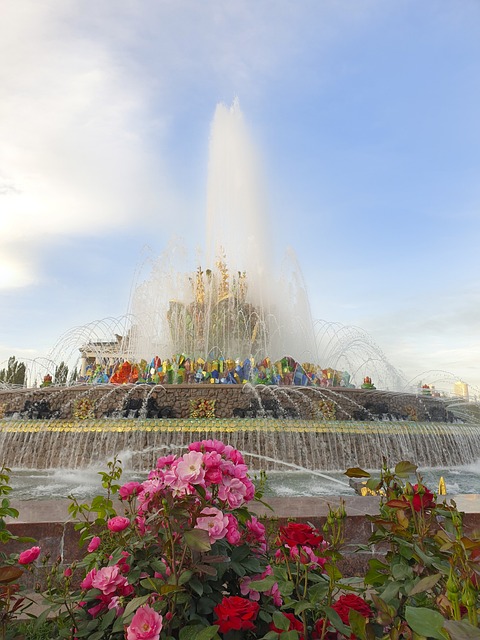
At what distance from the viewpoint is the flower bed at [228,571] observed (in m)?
1.70

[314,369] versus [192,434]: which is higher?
[314,369]

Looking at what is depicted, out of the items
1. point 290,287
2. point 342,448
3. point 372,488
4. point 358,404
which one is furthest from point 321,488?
point 290,287

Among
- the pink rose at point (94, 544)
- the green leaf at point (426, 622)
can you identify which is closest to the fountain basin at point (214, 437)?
the pink rose at point (94, 544)

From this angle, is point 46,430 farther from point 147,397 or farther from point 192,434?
point 192,434

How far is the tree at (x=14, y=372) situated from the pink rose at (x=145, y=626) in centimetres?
5103

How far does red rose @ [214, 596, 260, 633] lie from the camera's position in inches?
64.5

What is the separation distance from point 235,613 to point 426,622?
64cm

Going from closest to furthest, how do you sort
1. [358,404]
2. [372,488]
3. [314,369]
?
[372,488] → [358,404] → [314,369]

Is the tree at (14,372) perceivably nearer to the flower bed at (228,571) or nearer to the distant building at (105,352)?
the distant building at (105,352)

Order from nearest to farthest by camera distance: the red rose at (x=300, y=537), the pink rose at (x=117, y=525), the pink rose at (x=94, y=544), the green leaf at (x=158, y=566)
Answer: the red rose at (x=300, y=537) → the green leaf at (x=158, y=566) → the pink rose at (x=117, y=525) → the pink rose at (x=94, y=544)

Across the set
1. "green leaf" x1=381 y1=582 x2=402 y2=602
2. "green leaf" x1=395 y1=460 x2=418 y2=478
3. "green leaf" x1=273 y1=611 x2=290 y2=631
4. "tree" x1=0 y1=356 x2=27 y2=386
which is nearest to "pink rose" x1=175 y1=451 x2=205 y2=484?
"green leaf" x1=273 y1=611 x2=290 y2=631

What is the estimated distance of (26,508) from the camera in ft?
13.7

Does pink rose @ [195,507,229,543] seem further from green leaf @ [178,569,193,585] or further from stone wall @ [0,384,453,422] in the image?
stone wall @ [0,384,453,422]

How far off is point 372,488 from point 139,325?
23.2 metres
